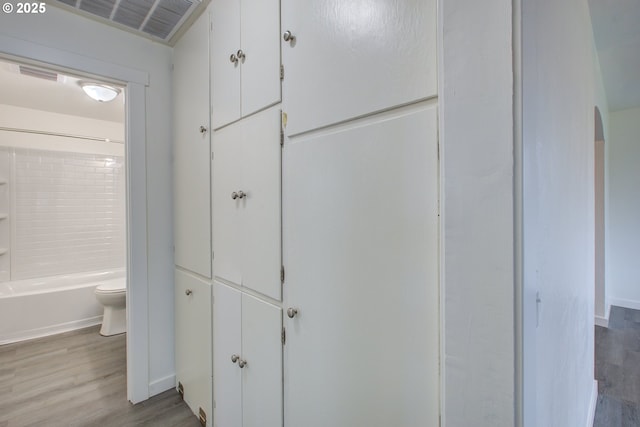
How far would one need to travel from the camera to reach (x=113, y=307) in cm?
304

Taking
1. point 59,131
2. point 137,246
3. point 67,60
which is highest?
point 59,131

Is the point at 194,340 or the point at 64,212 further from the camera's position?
the point at 64,212

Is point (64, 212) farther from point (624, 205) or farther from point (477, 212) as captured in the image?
point (624, 205)

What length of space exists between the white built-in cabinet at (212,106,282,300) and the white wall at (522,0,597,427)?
2.64 ft

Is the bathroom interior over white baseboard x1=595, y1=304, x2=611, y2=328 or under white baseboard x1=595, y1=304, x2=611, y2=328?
over

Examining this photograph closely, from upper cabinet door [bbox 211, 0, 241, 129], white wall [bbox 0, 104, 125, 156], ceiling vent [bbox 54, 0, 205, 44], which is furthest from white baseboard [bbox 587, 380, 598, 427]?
white wall [bbox 0, 104, 125, 156]

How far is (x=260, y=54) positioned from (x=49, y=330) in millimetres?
3592

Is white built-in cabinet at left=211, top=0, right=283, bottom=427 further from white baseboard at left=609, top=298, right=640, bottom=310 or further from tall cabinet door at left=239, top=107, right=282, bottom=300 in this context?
white baseboard at left=609, top=298, right=640, bottom=310

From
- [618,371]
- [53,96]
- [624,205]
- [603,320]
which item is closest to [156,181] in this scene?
[53,96]

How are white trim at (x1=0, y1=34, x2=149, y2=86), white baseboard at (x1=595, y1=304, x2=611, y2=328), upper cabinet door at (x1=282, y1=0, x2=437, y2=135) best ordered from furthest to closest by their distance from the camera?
white baseboard at (x1=595, y1=304, x2=611, y2=328) < white trim at (x1=0, y1=34, x2=149, y2=86) < upper cabinet door at (x1=282, y1=0, x2=437, y2=135)

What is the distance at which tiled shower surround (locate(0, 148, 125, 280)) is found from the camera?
326 cm

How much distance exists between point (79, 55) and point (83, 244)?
2785 millimetres

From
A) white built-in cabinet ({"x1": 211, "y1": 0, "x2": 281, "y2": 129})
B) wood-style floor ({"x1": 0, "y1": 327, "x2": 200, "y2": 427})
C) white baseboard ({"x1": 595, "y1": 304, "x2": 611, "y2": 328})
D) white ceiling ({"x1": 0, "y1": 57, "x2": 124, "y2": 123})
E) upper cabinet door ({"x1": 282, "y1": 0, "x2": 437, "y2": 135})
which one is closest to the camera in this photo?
upper cabinet door ({"x1": 282, "y1": 0, "x2": 437, "y2": 135})

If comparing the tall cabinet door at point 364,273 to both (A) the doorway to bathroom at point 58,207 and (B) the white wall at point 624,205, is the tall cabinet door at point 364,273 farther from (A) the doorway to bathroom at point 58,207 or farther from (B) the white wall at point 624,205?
(B) the white wall at point 624,205
